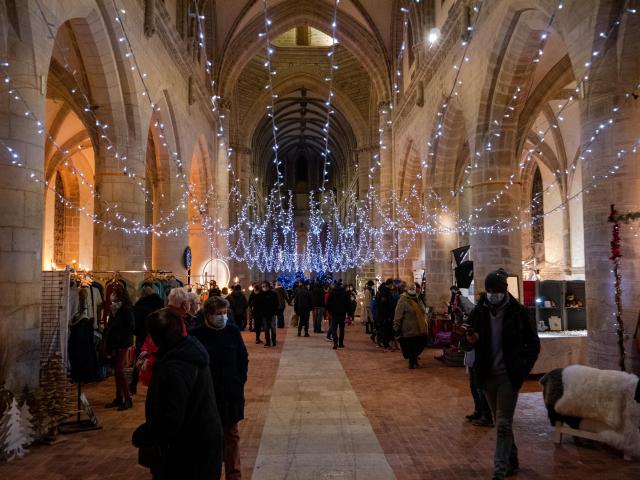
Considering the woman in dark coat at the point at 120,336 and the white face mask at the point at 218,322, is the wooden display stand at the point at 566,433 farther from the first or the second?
the woman in dark coat at the point at 120,336

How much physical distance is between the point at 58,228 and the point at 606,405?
692 inches

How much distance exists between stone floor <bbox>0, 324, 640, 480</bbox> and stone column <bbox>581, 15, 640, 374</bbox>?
1179 mm

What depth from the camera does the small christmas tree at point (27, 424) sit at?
4.64 m

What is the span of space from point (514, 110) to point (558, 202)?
9556 millimetres

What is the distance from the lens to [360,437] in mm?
4824

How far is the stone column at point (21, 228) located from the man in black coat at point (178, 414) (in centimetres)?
367

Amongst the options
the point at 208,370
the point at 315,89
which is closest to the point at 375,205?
the point at 315,89

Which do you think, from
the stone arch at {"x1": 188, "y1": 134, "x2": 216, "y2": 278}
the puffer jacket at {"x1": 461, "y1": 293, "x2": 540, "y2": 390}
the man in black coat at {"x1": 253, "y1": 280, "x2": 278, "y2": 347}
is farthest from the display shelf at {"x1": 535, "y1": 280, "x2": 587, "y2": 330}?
the stone arch at {"x1": 188, "y1": 134, "x2": 216, "y2": 278}

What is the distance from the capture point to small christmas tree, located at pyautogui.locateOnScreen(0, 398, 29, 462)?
172 inches

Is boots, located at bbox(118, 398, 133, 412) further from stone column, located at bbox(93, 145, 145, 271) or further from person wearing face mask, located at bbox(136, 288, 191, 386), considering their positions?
stone column, located at bbox(93, 145, 145, 271)

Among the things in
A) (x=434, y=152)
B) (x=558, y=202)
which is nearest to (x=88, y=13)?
(x=434, y=152)

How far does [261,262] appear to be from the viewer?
116ft

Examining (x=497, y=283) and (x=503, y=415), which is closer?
(x=503, y=415)

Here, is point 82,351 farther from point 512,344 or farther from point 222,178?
point 222,178
